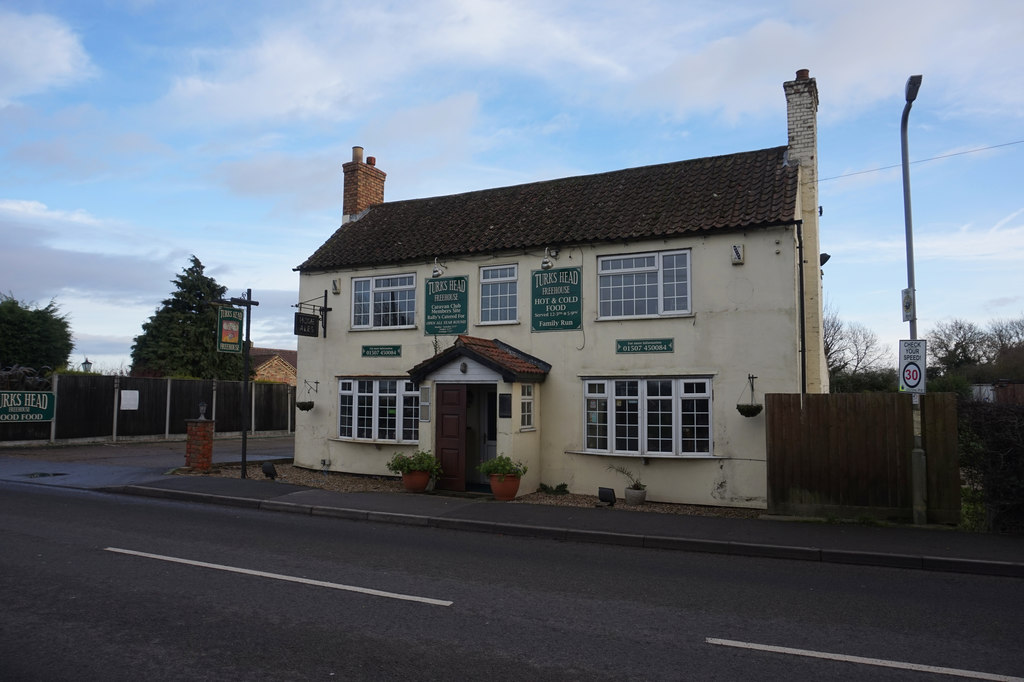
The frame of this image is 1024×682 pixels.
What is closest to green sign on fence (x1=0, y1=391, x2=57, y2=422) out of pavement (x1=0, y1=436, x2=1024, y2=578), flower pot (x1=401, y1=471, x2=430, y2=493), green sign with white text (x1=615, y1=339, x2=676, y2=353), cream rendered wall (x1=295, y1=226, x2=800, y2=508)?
pavement (x1=0, y1=436, x2=1024, y2=578)

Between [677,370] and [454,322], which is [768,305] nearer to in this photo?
[677,370]

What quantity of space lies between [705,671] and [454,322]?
1243cm

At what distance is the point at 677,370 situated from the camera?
46.9 ft

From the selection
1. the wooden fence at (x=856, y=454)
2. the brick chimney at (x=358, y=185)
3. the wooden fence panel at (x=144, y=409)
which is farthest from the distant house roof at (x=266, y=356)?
the wooden fence at (x=856, y=454)

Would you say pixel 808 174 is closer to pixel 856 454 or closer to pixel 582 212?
pixel 582 212

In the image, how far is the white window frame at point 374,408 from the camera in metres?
17.1

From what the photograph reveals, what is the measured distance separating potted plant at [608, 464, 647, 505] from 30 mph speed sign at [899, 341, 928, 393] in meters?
5.05

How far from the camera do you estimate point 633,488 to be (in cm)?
1409

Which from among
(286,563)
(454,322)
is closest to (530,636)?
(286,563)

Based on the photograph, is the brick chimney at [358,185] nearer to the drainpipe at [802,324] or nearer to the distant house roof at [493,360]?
the distant house roof at [493,360]

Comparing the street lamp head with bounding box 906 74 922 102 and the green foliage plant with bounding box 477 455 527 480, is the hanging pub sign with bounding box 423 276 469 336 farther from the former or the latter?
the street lamp head with bounding box 906 74 922 102

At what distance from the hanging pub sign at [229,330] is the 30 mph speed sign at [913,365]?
13.3 m

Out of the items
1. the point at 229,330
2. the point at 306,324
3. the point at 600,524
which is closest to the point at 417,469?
the point at 600,524

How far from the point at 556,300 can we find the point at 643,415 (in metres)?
3.15
